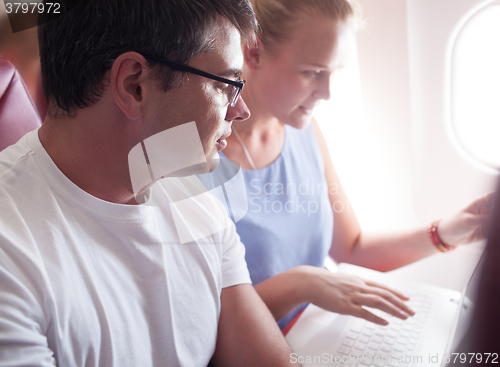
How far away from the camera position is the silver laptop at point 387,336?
2.50ft

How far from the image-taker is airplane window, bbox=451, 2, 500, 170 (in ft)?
3.27

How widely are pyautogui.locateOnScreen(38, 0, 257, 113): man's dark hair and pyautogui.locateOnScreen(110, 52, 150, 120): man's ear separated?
0.01 m

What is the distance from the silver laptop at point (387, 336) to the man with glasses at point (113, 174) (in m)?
0.27

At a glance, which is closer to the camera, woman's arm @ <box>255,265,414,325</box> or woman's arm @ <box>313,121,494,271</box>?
woman's arm @ <box>255,265,414,325</box>

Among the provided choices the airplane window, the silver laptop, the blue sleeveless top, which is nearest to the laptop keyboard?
the silver laptop

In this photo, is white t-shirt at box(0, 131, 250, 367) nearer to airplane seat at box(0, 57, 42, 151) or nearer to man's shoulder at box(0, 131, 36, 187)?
man's shoulder at box(0, 131, 36, 187)

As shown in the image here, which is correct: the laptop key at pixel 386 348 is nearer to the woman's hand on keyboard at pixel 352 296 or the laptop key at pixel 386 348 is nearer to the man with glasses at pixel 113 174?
the woman's hand on keyboard at pixel 352 296

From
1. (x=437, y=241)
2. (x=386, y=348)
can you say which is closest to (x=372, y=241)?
(x=437, y=241)

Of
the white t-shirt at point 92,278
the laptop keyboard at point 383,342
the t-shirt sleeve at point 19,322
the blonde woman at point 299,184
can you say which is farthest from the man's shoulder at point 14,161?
the laptop keyboard at point 383,342

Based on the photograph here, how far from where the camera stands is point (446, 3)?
3.18ft

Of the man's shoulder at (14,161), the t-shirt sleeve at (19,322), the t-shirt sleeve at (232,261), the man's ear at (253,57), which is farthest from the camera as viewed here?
the man's ear at (253,57)

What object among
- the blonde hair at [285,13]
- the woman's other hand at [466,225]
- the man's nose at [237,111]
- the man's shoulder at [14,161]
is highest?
the blonde hair at [285,13]

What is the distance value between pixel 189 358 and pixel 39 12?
26.3 inches

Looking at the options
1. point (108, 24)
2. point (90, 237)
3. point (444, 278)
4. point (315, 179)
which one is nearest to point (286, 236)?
point (315, 179)
